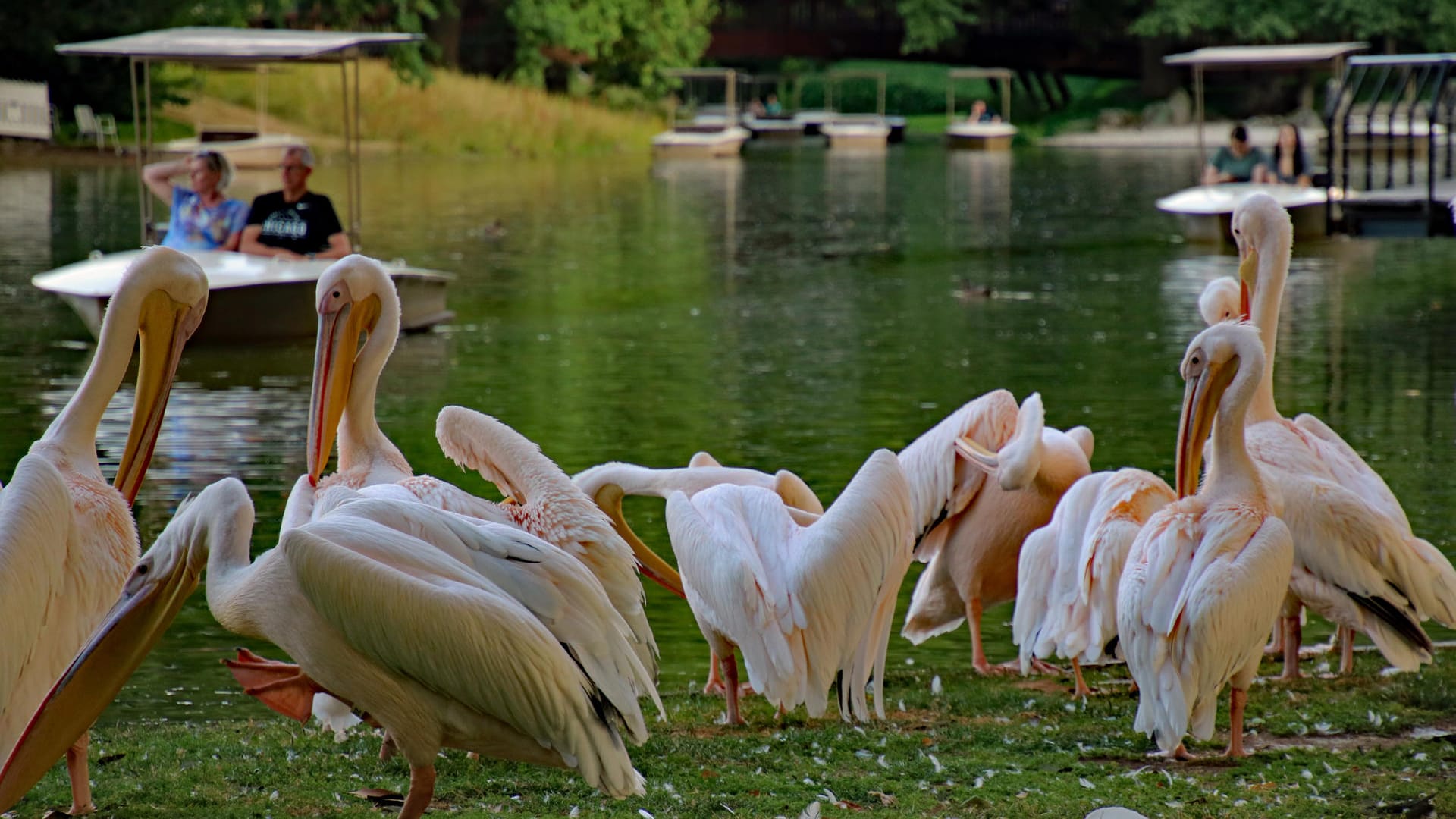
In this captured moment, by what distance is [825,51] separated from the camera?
56.6m

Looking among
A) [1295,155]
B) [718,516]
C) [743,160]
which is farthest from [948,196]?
[718,516]

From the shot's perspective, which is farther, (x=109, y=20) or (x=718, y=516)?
(x=109, y=20)

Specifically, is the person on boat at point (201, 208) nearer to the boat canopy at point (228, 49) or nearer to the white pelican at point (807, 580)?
the boat canopy at point (228, 49)

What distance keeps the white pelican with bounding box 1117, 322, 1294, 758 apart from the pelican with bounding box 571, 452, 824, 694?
49.7 inches

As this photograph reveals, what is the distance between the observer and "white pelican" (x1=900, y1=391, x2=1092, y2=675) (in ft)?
19.3

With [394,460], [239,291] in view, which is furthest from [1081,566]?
[239,291]

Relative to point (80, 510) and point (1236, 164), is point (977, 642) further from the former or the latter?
point (1236, 164)

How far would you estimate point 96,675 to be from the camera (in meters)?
3.42

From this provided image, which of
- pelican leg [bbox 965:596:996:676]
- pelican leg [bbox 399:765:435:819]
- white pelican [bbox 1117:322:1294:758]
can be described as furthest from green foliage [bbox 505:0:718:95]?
pelican leg [bbox 399:765:435:819]

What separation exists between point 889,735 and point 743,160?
34419mm

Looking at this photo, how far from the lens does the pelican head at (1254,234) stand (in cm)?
588

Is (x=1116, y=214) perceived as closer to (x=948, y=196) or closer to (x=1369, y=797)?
(x=948, y=196)

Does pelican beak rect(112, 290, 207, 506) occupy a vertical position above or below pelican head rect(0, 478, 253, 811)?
above

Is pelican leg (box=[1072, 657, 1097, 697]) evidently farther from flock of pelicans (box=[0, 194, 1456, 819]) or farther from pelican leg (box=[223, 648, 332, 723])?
pelican leg (box=[223, 648, 332, 723])
